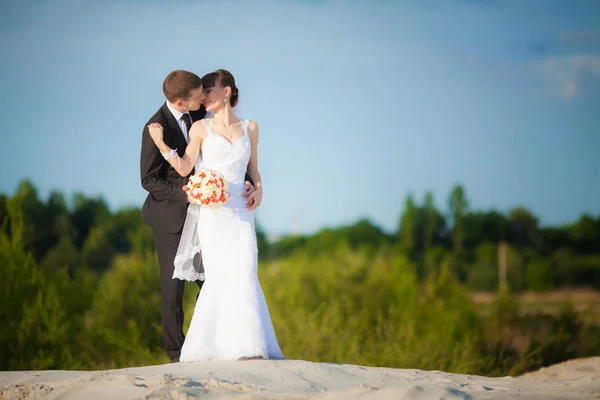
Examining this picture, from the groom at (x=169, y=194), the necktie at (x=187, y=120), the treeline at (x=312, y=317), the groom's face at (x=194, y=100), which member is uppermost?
the groom's face at (x=194, y=100)

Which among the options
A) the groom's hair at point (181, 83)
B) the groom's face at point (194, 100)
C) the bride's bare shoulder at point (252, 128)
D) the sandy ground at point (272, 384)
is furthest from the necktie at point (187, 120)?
the sandy ground at point (272, 384)

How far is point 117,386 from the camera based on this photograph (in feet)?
18.9

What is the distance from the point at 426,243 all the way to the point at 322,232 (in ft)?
24.6

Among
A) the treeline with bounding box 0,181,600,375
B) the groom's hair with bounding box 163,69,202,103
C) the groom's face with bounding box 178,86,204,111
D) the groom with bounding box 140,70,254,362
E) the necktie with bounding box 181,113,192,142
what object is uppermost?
the groom's hair with bounding box 163,69,202,103

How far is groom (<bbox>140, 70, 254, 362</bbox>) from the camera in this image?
704cm

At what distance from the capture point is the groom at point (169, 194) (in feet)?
23.1

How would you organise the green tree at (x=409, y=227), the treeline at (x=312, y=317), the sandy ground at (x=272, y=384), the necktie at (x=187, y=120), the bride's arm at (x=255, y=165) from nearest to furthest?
1. the sandy ground at (x=272, y=384)
2. the bride's arm at (x=255, y=165)
3. the necktie at (x=187, y=120)
4. the treeline at (x=312, y=317)
5. the green tree at (x=409, y=227)

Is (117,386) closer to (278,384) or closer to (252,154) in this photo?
(278,384)

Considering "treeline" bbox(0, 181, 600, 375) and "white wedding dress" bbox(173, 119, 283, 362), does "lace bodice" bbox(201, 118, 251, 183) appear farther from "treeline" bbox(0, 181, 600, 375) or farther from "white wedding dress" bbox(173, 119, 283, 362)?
"treeline" bbox(0, 181, 600, 375)

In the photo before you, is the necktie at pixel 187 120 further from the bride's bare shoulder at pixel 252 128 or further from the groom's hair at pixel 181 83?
the bride's bare shoulder at pixel 252 128

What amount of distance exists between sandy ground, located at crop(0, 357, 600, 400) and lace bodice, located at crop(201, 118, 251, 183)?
1.56 m

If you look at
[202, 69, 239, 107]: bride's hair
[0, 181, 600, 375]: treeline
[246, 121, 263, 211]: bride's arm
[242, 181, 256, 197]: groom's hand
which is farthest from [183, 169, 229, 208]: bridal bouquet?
[0, 181, 600, 375]: treeline

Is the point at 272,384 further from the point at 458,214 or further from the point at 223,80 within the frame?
the point at 458,214

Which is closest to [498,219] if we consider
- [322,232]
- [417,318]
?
[322,232]
